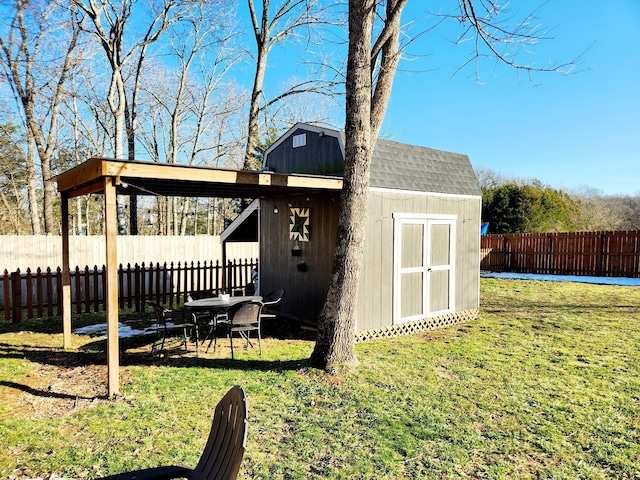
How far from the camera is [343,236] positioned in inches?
195

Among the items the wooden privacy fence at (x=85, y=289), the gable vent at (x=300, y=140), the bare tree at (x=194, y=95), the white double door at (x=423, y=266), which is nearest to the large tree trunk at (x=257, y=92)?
the bare tree at (x=194, y=95)

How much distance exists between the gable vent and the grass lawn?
3810 millimetres

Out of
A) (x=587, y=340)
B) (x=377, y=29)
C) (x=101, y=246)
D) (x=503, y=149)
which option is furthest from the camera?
(x=503, y=149)

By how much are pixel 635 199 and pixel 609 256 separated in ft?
74.3

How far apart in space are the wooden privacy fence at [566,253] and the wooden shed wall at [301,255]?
11990 mm

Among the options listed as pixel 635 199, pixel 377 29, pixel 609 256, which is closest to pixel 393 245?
pixel 377 29

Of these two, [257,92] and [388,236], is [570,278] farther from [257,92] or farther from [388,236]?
[257,92]

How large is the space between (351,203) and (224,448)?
3380 millimetres

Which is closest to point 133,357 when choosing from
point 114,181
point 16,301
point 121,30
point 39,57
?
point 114,181

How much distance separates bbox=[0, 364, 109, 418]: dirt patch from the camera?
396cm

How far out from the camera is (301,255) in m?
7.46

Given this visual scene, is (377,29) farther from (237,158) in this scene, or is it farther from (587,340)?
(237,158)

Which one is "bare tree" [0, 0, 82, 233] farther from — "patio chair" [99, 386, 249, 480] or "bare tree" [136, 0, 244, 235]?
"patio chair" [99, 386, 249, 480]

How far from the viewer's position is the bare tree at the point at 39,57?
12.4 m
